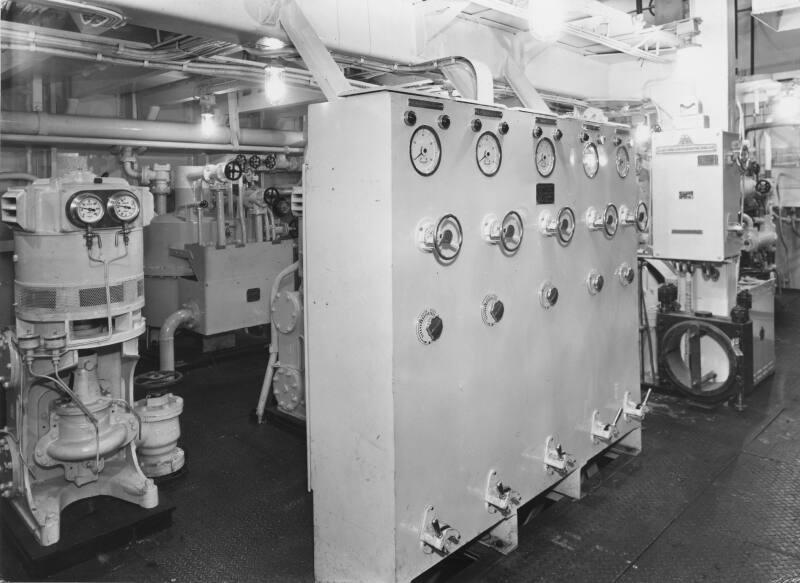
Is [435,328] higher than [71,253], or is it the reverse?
[71,253]

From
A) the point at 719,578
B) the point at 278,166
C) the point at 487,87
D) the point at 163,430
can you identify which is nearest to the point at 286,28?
the point at 487,87

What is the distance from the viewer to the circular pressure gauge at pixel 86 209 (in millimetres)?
2615

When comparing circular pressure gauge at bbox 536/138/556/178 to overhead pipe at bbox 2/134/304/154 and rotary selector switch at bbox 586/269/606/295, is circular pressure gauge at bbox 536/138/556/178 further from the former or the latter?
overhead pipe at bbox 2/134/304/154

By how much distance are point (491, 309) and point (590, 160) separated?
111 cm

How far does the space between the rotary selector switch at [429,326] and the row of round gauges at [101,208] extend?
1.38m

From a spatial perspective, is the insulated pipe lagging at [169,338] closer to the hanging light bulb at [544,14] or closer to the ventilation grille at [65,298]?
the ventilation grille at [65,298]

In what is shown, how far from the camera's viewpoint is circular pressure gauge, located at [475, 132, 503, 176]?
8.13 feet

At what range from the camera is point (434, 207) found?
2268 mm

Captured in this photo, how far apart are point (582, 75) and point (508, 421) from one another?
114 inches

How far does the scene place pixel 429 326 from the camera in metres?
2.26

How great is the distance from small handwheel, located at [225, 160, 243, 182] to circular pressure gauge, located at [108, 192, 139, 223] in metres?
2.53

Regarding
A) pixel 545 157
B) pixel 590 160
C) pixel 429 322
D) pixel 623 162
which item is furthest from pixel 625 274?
pixel 429 322

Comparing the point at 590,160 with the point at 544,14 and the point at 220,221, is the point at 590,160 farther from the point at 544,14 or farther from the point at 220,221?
the point at 220,221

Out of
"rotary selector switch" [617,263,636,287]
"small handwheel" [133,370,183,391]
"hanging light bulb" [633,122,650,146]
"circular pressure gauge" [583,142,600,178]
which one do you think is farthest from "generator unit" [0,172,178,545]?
"hanging light bulb" [633,122,650,146]
